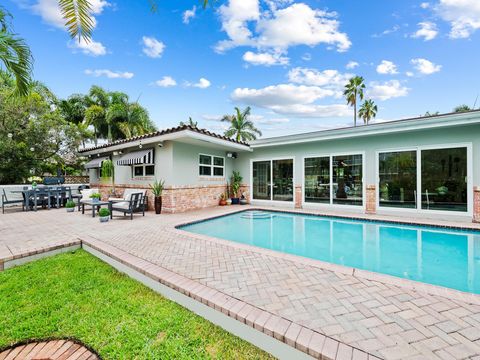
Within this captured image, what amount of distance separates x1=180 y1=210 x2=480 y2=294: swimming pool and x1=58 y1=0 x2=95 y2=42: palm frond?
24.9 ft

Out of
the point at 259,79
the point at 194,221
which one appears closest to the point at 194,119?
the point at 259,79

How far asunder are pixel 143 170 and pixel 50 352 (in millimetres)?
13289

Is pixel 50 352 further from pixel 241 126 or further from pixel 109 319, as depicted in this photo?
pixel 241 126

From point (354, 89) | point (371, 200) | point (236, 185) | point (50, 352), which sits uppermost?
point (354, 89)

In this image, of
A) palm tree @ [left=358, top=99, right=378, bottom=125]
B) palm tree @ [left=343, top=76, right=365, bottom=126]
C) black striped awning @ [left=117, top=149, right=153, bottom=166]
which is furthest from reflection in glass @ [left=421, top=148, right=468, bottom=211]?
palm tree @ [left=358, top=99, right=378, bottom=125]

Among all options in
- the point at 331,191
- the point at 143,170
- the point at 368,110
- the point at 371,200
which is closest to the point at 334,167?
the point at 331,191

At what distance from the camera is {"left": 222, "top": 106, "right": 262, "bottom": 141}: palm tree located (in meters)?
37.9

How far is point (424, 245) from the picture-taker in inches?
319

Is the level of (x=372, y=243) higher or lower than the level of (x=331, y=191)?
lower

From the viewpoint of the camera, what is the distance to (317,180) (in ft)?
48.8

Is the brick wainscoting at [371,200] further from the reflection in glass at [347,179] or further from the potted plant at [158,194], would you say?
the potted plant at [158,194]

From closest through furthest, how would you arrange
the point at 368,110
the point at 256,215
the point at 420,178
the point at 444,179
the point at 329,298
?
the point at 329,298
the point at 444,179
the point at 420,178
the point at 256,215
the point at 368,110

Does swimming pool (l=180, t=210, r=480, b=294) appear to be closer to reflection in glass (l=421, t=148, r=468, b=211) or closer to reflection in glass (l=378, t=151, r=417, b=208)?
reflection in glass (l=421, t=148, r=468, b=211)

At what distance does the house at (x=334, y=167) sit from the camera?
10844 mm
